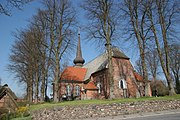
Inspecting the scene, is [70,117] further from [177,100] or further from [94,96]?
[94,96]

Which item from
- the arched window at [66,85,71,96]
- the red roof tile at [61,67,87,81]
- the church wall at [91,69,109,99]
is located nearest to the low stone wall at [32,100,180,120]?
the church wall at [91,69,109,99]

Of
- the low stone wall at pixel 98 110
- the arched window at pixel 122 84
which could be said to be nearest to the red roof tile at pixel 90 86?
the arched window at pixel 122 84

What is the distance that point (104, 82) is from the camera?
38.3m

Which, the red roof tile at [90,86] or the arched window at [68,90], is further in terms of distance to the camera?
the arched window at [68,90]

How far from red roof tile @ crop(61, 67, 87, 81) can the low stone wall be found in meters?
24.5

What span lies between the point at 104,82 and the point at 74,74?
375 inches

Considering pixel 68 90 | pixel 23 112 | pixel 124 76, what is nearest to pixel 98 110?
pixel 23 112

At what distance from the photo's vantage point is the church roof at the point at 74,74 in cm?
4331

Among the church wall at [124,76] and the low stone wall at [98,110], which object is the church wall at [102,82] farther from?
the low stone wall at [98,110]

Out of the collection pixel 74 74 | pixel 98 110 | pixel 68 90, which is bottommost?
pixel 98 110

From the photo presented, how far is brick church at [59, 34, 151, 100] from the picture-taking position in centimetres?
3706

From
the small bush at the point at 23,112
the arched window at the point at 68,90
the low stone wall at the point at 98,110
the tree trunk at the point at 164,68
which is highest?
the tree trunk at the point at 164,68

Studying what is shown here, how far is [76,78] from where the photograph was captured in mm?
43875

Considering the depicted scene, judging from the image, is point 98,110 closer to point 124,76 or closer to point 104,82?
point 104,82
